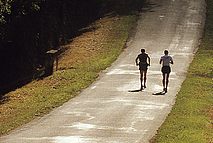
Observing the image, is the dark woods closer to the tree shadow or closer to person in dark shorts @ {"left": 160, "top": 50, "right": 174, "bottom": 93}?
the tree shadow

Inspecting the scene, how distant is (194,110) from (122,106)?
9.94ft

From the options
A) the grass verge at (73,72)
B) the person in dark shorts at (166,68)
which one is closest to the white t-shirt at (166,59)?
the person in dark shorts at (166,68)

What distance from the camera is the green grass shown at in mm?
17219

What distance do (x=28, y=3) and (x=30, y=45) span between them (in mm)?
7543

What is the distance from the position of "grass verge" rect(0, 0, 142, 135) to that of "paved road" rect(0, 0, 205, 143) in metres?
0.71

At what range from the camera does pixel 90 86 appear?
1070 inches

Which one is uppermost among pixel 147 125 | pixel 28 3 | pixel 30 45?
pixel 28 3

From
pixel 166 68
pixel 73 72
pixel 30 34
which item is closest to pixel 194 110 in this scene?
pixel 166 68

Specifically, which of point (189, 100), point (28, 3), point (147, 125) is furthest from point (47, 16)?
point (147, 125)

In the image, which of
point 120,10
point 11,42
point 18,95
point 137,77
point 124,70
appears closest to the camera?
point 18,95

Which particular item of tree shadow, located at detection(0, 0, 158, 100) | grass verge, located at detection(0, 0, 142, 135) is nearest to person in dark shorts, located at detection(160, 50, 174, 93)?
grass verge, located at detection(0, 0, 142, 135)

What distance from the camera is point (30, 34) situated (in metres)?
39.4

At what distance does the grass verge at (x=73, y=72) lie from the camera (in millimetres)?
22609

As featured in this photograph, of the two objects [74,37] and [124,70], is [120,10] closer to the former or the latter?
[74,37]
